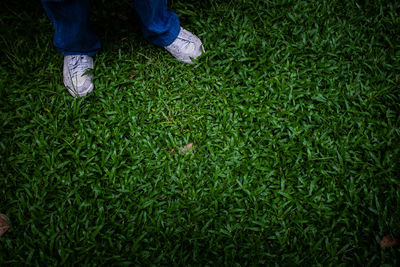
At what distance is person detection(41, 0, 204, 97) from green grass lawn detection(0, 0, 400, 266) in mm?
116

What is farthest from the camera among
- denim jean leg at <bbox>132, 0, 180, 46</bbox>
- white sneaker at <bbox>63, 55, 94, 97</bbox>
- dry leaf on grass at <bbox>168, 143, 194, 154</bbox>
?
white sneaker at <bbox>63, 55, 94, 97</bbox>

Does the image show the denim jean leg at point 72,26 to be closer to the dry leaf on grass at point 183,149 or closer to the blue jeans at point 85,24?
the blue jeans at point 85,24

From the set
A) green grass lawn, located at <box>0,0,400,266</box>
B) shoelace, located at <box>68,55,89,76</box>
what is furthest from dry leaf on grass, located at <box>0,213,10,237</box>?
shoelace, located at <box>68,55,89,76</box>

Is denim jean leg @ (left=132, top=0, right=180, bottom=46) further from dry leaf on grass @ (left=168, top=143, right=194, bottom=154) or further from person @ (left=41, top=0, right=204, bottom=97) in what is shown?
dry leaf on grass @ (left=168, top=143, right=194, bottom=154)

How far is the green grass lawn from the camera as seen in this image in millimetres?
1722

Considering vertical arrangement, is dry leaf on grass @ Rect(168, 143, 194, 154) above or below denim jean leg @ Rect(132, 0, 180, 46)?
below

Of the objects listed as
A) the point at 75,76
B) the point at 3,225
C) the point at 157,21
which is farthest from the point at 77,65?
the point at 3,225

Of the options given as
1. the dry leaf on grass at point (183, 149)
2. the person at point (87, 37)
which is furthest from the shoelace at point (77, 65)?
the dry leaf on grass at point (183, 149)

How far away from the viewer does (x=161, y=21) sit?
207 centimetres

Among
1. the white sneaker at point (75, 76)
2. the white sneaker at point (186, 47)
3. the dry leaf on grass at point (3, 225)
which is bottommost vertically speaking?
the dry leaf on grass at point (3, 225)

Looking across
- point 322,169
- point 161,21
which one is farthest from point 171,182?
point 161,21

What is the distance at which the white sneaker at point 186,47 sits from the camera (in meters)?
2.25

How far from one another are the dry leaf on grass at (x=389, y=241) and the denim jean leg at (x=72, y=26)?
2.60 metres

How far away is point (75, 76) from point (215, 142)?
4.37ft
